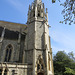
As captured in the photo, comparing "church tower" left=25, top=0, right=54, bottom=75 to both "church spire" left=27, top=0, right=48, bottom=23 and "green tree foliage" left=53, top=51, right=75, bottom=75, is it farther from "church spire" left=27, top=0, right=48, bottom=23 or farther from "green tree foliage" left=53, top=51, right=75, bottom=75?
"green tree foliage" left=53, top=51, right=75, bottom=75

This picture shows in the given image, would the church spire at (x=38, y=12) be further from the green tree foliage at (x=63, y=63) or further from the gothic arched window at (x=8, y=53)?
the green tree foliage at (x=63, y=63)

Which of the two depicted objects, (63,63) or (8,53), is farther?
(63,63)

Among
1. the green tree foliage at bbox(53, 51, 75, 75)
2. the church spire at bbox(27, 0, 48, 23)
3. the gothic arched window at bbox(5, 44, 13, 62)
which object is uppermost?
the church spire at bbox(27, 0, 48, 23)

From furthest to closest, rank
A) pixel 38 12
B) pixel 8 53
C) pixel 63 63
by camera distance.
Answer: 1. pixel 63 63
2. pixel 38 12
3. pixel 8 53

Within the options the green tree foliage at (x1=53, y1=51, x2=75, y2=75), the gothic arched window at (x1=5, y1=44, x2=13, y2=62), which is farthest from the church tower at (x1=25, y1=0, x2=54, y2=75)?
the green tree foliage at (x1=53, y1=51, x2=75, y2=75)

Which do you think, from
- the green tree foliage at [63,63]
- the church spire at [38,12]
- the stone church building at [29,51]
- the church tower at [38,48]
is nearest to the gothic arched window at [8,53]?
the stone church building at [29,51]

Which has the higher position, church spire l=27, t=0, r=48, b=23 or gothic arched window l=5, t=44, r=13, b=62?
church spire l=27, t=0, r=48, b=23

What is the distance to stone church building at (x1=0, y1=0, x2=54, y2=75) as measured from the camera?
11930mm

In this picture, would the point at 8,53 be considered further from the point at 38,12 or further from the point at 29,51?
the point at 38,12

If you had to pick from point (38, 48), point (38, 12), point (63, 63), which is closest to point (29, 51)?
point (38, 48)

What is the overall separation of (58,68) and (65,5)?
2326 centimetres

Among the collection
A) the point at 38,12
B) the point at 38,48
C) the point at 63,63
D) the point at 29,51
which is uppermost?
→ the point at 38,12

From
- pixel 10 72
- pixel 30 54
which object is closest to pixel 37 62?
pixel 30 54

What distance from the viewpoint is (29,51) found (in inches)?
563
